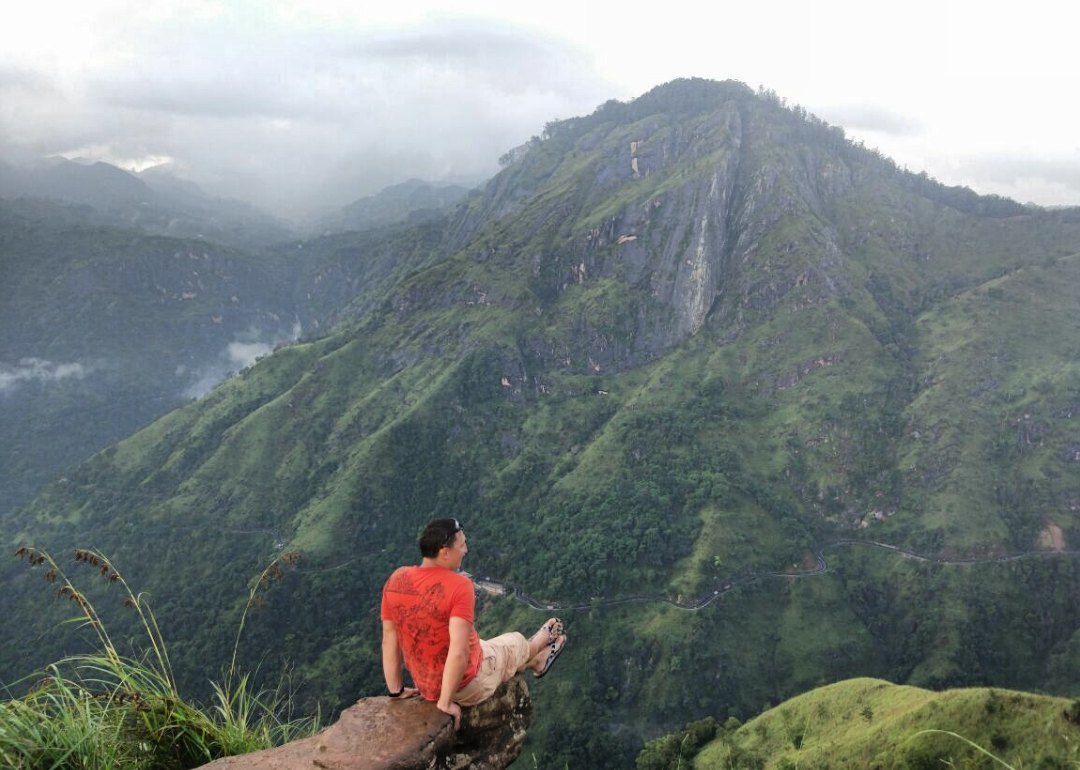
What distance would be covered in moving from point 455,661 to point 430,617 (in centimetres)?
58

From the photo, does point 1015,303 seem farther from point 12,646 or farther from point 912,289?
point 12,646

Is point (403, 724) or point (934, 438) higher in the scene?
point (403, 724)

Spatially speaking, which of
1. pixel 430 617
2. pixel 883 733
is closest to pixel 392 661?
pixel 430 617

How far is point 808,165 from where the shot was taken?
173 metres

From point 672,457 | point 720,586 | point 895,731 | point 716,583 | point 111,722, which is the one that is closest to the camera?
point 111,722

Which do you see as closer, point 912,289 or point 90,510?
point 90,510

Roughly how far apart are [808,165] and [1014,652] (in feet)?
441

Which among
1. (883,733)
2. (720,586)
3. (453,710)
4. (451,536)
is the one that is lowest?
(720,586)

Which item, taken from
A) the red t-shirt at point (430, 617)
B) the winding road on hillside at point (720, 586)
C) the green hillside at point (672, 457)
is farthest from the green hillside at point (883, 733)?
the winding road on hillside at point (720, 586)

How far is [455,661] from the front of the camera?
18.6ft

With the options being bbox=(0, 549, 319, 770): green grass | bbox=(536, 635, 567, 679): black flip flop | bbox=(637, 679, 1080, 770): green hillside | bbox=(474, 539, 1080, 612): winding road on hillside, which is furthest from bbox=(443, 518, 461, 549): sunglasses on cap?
bbox=(474, 539, 1080, 612): winding road on hillside

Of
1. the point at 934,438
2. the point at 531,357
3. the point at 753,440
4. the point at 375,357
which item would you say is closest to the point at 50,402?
the point at 375,357

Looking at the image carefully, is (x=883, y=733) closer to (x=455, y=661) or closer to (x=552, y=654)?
(x=552, y=654)

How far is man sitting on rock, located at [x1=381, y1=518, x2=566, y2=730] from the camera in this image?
588 cm
